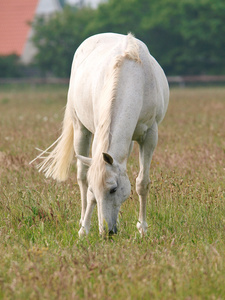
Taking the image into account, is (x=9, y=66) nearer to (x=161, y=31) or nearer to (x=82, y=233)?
(x=161, y=31)

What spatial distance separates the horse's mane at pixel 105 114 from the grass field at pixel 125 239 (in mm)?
518

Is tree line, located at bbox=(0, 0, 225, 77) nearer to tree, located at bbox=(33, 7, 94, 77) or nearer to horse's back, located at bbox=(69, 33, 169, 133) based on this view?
tree, located at bbox=(33, 7, 94, 77)

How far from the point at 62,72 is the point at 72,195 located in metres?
31.6

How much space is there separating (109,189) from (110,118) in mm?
563

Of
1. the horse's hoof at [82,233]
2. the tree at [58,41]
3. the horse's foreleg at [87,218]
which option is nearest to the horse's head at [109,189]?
the horse's hoof at [82,233]

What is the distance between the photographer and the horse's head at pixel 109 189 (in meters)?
3.91

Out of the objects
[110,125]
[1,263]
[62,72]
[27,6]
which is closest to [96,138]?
[110,125]

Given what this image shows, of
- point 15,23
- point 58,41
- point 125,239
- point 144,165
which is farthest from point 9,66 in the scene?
point 125,239

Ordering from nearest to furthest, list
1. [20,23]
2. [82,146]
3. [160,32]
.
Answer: [82,146], [160,32], [20,23]

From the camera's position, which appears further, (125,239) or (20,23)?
(20,23)

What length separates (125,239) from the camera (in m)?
4.10

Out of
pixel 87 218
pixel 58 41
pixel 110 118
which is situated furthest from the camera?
pixel 58 41

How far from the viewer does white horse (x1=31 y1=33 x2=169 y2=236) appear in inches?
157

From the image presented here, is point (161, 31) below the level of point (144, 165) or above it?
above
